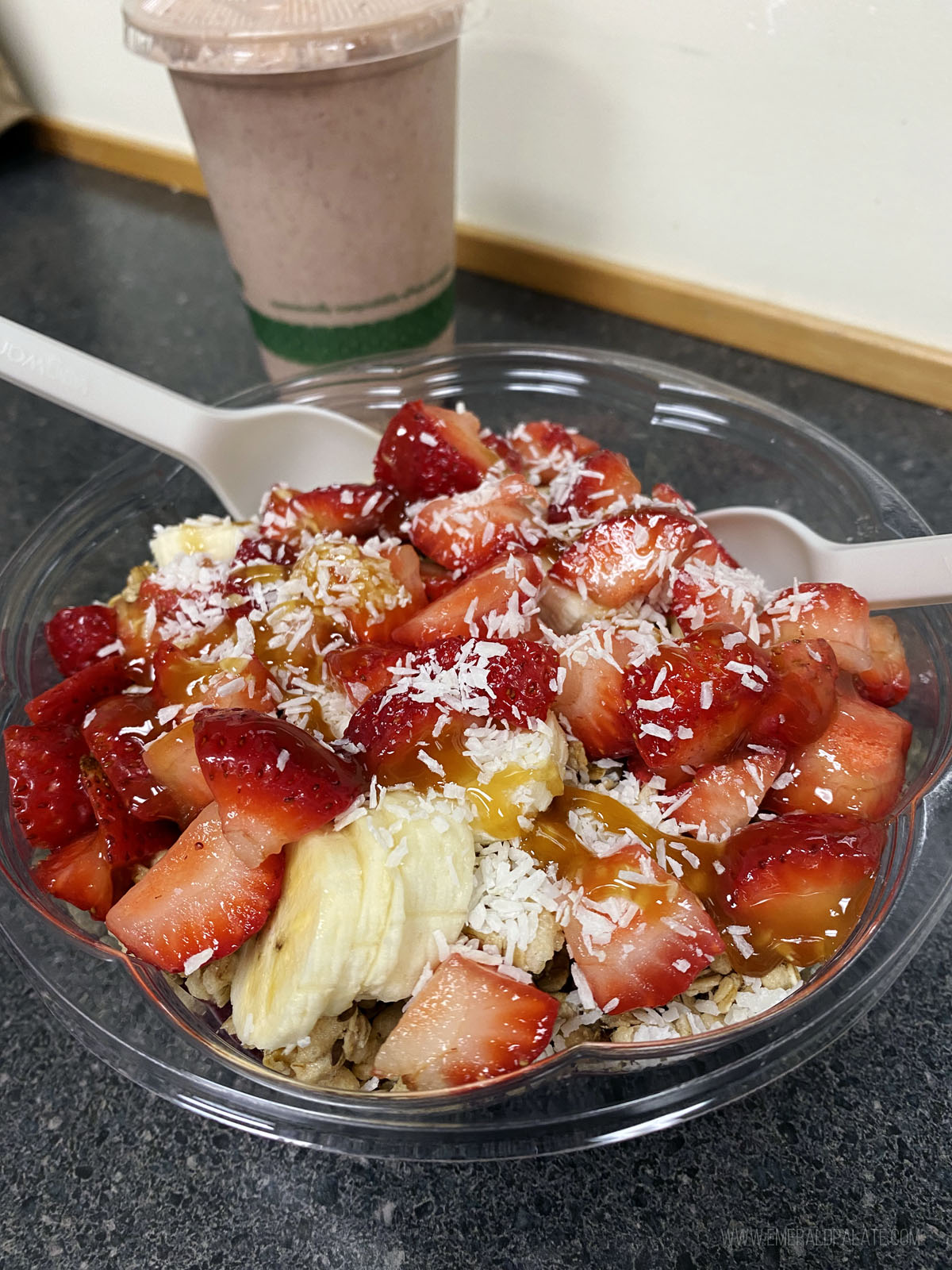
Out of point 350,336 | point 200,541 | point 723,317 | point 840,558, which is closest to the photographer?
point 840,558

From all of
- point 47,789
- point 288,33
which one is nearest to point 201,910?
point 47,789

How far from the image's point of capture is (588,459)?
3.91ft

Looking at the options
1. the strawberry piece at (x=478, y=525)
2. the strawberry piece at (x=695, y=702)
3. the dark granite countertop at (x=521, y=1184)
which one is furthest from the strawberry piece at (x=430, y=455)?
the dark granite countertop at (x=521, y=1184)

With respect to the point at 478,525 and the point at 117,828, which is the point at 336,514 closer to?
the point at 478,525

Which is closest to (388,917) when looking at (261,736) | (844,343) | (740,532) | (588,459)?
(261,736)

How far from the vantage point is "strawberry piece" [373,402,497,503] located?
1.15 m

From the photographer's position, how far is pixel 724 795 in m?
0.88

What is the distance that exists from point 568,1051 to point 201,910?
360 millimetres

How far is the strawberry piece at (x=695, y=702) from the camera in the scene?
33.8 inches

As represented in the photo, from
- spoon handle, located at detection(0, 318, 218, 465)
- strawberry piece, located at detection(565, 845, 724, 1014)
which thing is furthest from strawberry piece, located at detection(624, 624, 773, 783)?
spoon handle, located at detection(0, 318, 218, 465)

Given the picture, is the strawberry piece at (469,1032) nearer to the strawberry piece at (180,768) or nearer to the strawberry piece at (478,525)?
the strawberry piece at (180,768)

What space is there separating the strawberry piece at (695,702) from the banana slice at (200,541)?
627 millimetres

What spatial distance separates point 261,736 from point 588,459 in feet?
2.09

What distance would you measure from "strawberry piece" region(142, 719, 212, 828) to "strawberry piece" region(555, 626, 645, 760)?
0.39 meters
